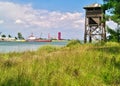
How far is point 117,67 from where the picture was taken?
38.2 feet

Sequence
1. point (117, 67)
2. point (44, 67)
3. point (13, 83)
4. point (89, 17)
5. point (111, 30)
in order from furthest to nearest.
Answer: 1. point (89, 17)
2. point (111, 30)
3. point (117, 67)
4. point (44, 67)
5. point (13, 83)

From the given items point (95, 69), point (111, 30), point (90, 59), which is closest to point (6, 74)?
point (95, 69)

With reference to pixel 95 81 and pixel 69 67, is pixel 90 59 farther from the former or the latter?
pixel 95 81

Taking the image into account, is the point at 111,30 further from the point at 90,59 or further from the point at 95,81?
the point at 95,81

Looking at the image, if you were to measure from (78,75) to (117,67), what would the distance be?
2.30 metres

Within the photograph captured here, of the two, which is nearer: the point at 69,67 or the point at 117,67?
the point at 69,67

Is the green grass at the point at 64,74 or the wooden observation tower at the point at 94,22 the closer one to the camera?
the green grass at the point at 64,74

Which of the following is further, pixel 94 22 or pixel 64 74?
pixel 94 22

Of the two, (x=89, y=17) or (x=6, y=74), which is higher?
(x=89, y=17)

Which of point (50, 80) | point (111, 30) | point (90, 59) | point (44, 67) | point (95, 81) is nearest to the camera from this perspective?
point (50, 80)

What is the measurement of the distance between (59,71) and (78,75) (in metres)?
0.64

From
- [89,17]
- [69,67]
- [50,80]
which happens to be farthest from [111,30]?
[50,80]

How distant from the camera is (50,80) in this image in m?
8.63

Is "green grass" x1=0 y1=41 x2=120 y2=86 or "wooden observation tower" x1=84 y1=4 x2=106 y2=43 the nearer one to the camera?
"green grass" x1=0 y1=41 x2=120 y2=86
